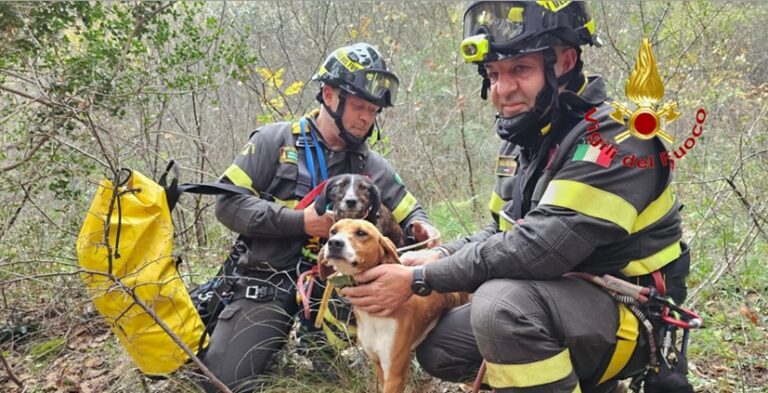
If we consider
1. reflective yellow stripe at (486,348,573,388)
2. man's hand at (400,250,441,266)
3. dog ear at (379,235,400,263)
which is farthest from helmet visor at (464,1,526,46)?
reflective yellow stripe at (486,348,573,388)

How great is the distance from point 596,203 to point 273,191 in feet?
7.80

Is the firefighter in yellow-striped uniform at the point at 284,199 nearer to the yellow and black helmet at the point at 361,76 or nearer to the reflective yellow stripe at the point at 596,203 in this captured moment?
the yellow and black helmet at the point at 361,76

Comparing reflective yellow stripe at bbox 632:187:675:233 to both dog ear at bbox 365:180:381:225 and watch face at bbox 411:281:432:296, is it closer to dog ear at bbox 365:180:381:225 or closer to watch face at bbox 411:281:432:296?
watch face at bbox 411:281:432:296

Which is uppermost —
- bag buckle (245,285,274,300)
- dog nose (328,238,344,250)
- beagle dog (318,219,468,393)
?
dog nose (328,238,344,250)

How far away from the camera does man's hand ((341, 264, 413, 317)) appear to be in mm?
2857

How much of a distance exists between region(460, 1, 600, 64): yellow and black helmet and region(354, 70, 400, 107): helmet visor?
4.24ft

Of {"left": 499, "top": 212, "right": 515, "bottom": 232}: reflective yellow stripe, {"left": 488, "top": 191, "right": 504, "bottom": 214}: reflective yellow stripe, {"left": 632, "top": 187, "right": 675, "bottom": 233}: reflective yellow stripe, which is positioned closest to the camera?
{"left": 632, "top": 187, "right": 675, "bottom": 233}: reflective yellow stripe

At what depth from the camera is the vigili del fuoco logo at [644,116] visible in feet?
7.86

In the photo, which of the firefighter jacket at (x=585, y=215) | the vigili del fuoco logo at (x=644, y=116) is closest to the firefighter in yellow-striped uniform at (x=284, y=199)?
the firefighter jacket at (x=585, y=215)

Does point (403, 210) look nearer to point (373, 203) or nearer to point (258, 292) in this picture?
point (373, 203)

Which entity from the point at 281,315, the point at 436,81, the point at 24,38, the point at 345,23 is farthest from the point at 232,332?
the point at 436,81

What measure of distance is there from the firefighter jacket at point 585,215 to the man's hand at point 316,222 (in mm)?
1229

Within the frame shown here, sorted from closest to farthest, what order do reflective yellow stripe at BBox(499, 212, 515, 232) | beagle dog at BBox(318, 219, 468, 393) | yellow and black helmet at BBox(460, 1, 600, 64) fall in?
yellow and black helmet at BBox(460, 1, 600, 64)
beagle dog at BBox(318, 219, 468, 393)
reflective yellow stripe at BBox(499, 212, 515, 232)

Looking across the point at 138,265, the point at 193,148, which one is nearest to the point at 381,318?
the point at 138,265
